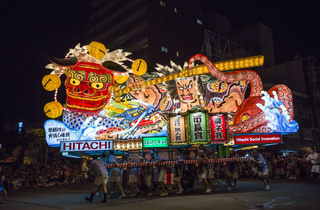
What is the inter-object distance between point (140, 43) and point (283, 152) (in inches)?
1459

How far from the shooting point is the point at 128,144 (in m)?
21.7

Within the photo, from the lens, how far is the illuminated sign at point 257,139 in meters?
20.9

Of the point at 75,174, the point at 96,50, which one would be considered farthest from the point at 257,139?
the point at 75,174

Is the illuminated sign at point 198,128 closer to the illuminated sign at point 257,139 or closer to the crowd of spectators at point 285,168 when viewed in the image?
the illuminated sign at point 257,139

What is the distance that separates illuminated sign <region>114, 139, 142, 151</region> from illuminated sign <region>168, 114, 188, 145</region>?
2.92m

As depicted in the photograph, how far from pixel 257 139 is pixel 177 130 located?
6.17m

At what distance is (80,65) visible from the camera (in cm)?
2205

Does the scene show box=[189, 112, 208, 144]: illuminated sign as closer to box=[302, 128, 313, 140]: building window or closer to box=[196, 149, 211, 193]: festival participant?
box=[196, 149, 211, 193]: festival participant

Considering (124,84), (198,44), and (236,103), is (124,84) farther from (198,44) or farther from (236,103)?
(198,44)

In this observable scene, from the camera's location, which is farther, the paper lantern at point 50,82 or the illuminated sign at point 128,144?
the illuminated sign at point 128,144

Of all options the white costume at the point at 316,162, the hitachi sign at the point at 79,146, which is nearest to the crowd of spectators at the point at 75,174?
the hitachi sign at the point at 79,146

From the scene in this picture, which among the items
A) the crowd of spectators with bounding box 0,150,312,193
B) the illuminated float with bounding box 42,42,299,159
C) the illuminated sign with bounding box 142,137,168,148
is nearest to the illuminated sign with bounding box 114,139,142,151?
the illuminated float with bounding box 42,42,299,159

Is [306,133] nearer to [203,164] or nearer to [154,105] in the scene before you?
[154,105]

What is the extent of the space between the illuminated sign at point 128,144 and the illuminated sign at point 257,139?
7.40 meters
